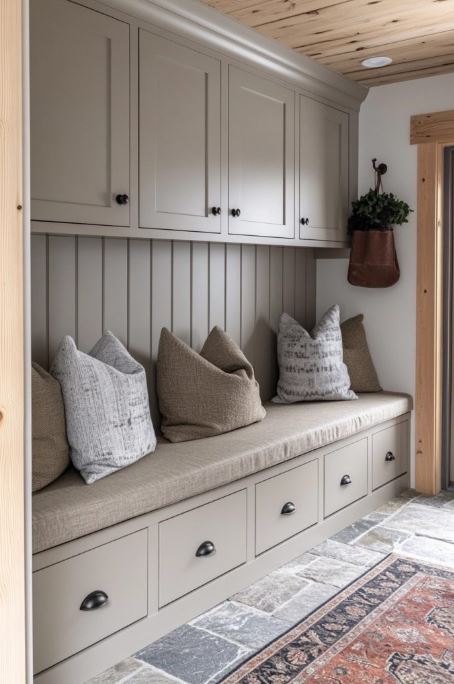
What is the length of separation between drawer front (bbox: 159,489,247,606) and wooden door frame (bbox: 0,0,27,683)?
82 centimetres

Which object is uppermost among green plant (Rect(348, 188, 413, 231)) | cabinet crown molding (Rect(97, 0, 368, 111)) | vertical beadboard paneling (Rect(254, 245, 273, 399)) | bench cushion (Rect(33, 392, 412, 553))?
cabinet crown molding (Rect(97, 0, 368, 111))

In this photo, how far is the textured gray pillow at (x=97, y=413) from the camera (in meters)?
2.37

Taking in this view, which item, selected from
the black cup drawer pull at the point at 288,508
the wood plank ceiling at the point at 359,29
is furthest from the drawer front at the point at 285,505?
the wood plank ceiling at the point at 359,29

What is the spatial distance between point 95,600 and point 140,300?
4.31 ft

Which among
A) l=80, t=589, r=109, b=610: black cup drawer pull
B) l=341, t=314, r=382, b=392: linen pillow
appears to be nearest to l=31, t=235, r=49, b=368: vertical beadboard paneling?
l=80, t=589, r=109, b=610: black cup drawer pull

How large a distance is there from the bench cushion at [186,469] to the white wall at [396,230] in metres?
0.57

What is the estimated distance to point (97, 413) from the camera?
2393 mm

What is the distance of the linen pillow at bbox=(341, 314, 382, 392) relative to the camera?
4.13 m

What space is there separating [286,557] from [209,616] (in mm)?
580

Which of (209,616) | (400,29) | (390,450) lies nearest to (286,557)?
(209,616)

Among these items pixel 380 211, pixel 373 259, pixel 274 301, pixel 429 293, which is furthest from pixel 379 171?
pixel 274 301

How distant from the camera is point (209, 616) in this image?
257 cm

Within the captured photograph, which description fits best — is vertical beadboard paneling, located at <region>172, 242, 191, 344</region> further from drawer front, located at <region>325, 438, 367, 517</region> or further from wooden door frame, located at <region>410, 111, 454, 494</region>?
wooden door frame, located at <region>410, 111, 454, 494</region>

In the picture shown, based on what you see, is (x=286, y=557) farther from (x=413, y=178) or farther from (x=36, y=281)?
(x=413, y=178)
